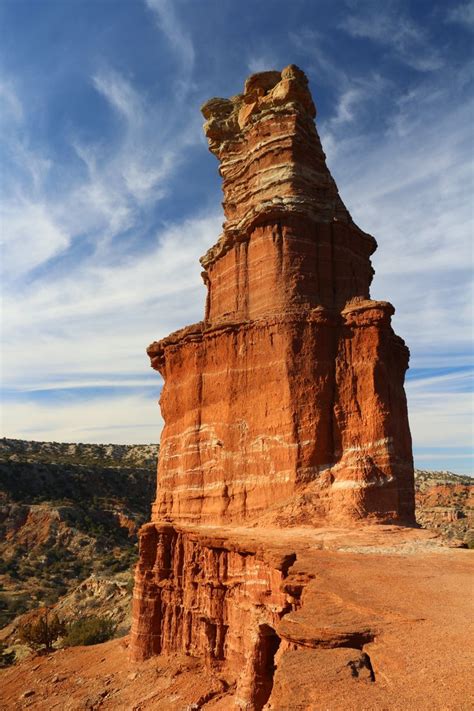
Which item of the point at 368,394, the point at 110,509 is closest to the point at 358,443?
the point at 368,394

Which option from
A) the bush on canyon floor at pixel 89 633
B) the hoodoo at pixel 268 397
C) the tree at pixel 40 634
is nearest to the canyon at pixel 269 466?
the hoodoo at pixel 268 397

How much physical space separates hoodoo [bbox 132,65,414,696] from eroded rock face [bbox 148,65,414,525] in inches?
2.2

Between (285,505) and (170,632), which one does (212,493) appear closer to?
(285,505)

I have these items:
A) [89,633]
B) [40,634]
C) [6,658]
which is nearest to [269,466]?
[89,633]

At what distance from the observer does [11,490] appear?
68500 mm

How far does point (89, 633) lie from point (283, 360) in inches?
909

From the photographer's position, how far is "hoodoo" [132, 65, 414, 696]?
680 inches

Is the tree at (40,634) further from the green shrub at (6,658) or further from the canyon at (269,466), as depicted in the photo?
the canyon at (269,466)

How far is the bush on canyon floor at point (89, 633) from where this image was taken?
30422mm

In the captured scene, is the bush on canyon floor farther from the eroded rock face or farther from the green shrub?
the eroded rock face

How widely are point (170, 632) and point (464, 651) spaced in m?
15.7

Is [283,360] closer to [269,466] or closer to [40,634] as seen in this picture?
[269,466]

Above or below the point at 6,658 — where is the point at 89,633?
above

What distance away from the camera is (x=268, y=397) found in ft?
63.6
